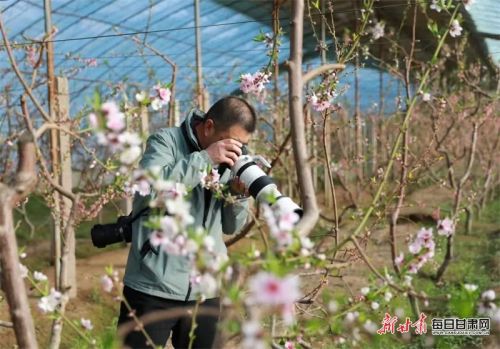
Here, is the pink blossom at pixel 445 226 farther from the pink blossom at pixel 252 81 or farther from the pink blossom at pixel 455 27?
the pink blossom at pixel 252 81

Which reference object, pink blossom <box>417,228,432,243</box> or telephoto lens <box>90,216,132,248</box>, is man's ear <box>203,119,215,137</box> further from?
pink blossom <box>417,228,432,243</box>

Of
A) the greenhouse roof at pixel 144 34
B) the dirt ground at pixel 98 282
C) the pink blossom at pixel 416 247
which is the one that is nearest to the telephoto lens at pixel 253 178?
the pink blossom at pixel 416 247

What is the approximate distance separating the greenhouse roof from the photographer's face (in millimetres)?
3347

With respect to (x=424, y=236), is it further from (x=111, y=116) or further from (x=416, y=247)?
(x=111, y=116)

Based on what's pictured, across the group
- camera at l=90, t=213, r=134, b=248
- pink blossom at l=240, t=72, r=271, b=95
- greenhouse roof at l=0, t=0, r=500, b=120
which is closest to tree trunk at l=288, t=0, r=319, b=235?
pink blossom at l=240, t=72, r=271, b=95

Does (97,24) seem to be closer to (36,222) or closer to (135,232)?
(36,222)

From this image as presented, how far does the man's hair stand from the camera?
1.81 m

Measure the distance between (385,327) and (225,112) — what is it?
1.63 metres

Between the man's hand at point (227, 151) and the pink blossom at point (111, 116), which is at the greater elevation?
the pink blossom at point (111, 116)

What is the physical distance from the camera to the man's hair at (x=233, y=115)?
5.94ft

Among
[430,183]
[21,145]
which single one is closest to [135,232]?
[21,145]

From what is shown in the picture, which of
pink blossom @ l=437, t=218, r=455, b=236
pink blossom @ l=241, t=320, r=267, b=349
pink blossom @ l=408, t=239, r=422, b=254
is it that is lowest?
pink blossom @ l=408, t=239, r=422, b=254

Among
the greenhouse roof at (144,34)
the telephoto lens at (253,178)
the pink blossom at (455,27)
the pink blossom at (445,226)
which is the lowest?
the greenhouse roof at (144,34)

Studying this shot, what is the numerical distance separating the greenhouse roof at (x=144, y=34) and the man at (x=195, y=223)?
3324 millimetres
